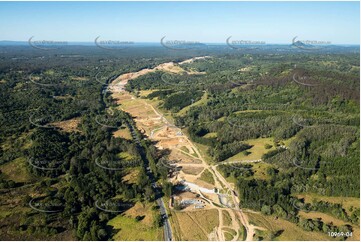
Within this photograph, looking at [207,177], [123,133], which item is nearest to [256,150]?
[207,177]

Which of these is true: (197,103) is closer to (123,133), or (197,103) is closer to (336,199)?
(123,133)

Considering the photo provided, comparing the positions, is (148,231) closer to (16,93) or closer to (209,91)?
(209,91)

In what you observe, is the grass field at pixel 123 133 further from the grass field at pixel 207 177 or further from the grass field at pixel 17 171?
the grass field at pixel 207 177

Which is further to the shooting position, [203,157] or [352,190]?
[203,157]

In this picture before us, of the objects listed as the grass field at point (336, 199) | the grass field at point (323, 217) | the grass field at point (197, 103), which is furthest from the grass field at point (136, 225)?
the grass field at point (197, 103)

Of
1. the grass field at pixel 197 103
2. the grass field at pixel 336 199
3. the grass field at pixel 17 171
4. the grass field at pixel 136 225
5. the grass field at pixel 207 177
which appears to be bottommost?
the grass field at pixel 136 225

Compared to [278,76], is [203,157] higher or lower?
lower

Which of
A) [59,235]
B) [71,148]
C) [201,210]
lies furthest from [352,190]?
[71,148]
